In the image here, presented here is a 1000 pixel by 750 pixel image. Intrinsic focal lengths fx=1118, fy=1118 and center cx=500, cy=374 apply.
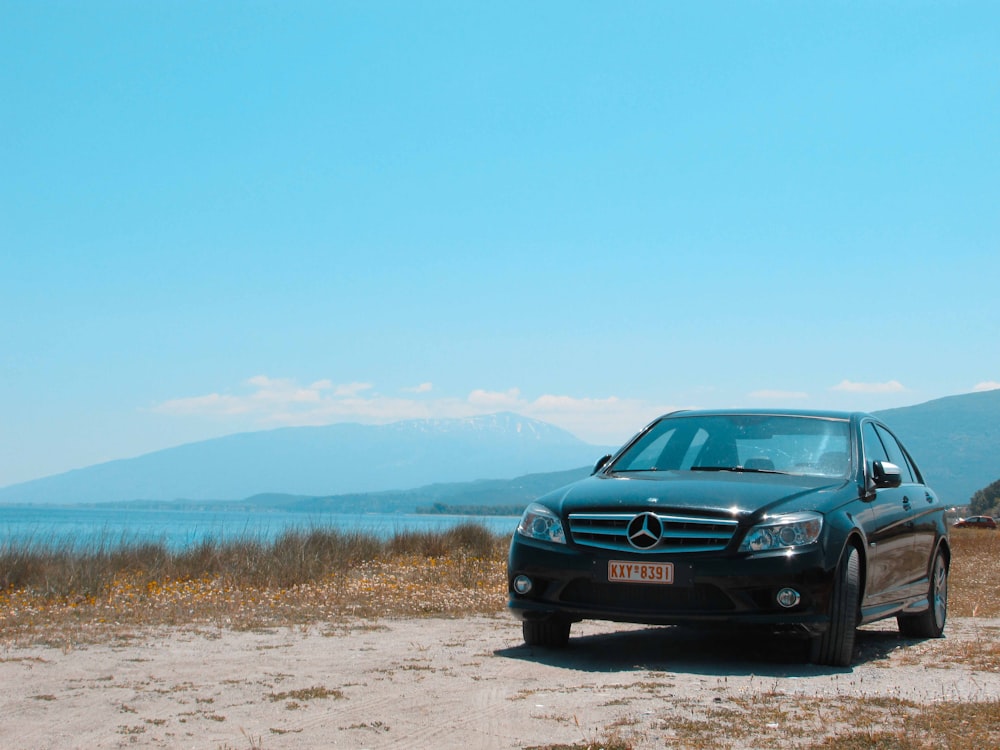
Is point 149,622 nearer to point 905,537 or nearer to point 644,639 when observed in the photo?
point 644,639

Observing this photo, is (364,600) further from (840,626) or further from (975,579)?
(975,579)

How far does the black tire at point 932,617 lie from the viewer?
29.9 ft

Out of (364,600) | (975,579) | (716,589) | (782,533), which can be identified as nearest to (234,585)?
(364,600)

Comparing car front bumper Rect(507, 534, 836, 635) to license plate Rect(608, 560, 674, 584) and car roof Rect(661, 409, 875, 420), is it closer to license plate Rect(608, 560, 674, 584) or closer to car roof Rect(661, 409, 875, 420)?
license plate Rect(608, 560, 674, 584)

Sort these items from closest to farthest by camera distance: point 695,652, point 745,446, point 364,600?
point 695,652 → point 745,446 → point 364,600

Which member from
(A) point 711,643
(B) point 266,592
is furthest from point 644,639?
(B) point 266,592

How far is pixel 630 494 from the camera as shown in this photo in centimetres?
731

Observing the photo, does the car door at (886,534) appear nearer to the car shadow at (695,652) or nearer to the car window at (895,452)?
the car window at (895,452)

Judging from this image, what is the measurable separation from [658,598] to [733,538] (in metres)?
0.60

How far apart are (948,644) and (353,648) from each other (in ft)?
15.1

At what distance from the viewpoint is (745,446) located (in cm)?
838

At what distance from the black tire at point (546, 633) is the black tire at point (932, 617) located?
2936 millimetres

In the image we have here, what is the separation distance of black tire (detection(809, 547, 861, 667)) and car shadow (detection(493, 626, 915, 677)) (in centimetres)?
7

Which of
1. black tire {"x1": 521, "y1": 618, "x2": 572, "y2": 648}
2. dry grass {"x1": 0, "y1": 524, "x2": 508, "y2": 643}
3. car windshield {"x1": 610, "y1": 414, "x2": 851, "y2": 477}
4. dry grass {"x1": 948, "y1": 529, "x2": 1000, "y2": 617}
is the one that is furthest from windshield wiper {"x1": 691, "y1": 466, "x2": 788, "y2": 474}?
dry grass {"x1": 948, "y1": 529, "x2": 1000, "y2": 617}
